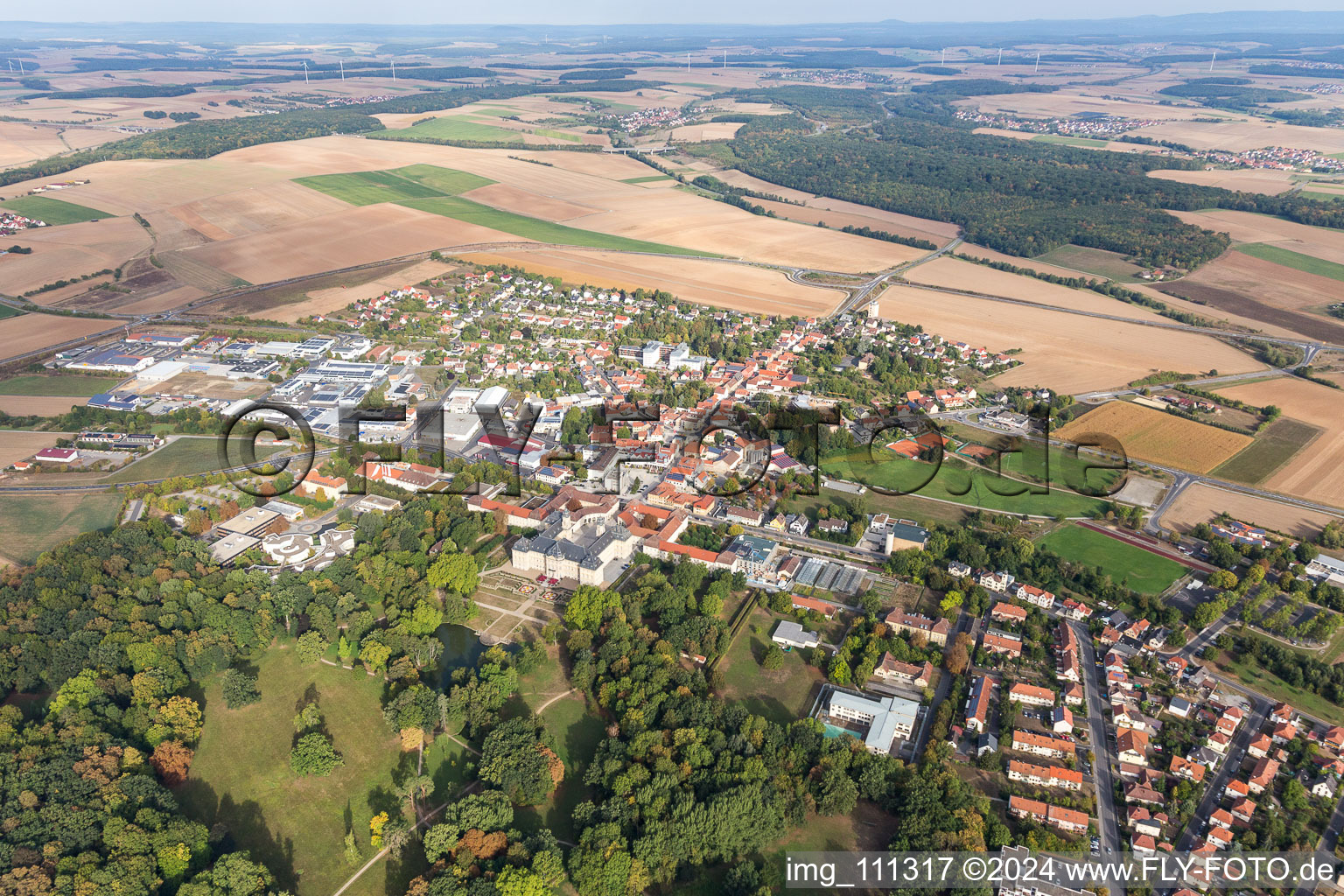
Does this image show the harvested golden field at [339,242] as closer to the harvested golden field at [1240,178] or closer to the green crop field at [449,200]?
the green crop field at [449,200]

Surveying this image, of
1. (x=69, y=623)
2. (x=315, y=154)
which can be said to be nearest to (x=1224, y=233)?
(x=69, y=623)

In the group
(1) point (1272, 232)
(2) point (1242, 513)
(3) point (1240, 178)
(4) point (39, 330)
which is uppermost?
(3) point (1240, 178)

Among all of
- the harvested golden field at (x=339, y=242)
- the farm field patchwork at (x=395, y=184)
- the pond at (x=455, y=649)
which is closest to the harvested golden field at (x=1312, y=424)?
the pond at (x=455, y=649)

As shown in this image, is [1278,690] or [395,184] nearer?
[1278,690]

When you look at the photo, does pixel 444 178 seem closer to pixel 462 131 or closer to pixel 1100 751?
pixel 462 131

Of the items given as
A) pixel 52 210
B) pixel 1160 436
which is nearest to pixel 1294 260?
pixel 1160 436

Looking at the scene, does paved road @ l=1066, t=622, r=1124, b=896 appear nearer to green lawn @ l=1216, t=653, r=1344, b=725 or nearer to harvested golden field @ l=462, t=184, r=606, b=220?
green lawn @ l=1216, t=653, r=1344, b=725

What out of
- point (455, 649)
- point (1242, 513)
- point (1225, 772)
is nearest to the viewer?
point (1225, 772)
